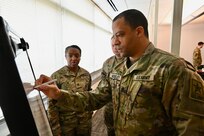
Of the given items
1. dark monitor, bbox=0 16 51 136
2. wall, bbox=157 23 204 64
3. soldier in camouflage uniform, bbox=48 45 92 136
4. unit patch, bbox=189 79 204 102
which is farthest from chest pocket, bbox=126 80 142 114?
wall, bbox=157 23 204 64

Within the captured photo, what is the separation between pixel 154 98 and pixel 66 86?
1128mm

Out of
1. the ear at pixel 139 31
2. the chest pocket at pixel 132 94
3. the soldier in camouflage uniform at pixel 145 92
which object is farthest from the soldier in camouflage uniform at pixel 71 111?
the ear at pixel 139 31

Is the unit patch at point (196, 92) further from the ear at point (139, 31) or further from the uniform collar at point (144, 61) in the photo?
the ear at point (139, 31)

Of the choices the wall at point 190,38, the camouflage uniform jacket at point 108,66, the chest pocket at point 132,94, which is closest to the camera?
the chest pocket at point 132,94

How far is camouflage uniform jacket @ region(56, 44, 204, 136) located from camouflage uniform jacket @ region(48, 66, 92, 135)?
67cm

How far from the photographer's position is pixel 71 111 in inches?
73.1

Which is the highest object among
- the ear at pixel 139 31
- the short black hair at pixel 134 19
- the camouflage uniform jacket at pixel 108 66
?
the short black hair at pixel 134 19

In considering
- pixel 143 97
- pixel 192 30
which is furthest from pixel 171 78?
pixel 192 30

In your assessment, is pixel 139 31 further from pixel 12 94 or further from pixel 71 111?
pixel 71 111

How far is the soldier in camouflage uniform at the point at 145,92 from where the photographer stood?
0.86 m

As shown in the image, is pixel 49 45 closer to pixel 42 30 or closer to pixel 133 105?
pixel 42 30

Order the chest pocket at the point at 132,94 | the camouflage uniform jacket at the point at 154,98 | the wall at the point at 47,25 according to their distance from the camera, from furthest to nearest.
→ 1. the wall at the point at 47,25
2. the chest pocket at the point at 132,94
3. the camouflage uniform jacket at the point at 154,98

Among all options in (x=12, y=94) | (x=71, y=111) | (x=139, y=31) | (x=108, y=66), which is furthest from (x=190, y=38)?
(x=12, y=94)

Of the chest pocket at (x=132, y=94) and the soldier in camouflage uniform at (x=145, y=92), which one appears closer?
the soldier in camouflage uniform at (x=145, y=92)
